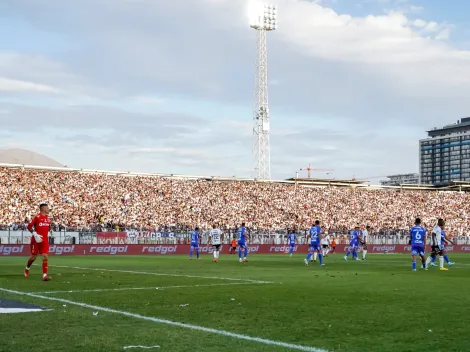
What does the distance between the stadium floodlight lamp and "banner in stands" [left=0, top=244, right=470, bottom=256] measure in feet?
103

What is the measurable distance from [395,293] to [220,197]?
56.8 m

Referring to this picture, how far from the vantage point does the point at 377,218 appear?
7644cm

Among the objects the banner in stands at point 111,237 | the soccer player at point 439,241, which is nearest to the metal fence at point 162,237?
the banner in stands at point 111,237

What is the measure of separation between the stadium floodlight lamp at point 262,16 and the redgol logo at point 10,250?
144 feet

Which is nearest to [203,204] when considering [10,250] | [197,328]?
[10,250]

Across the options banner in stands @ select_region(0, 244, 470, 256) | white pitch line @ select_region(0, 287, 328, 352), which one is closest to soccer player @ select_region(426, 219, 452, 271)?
white pitch line @ select_region(0, 287, 328, 352)

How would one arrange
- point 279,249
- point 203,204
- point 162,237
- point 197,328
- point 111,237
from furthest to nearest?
point 203,204
point 279,249
point 162,237
point 111,237
point 197,328

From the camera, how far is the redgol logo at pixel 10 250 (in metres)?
44.6

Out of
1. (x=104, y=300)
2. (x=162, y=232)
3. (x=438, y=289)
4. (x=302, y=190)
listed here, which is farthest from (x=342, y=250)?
(x=104, y=300)

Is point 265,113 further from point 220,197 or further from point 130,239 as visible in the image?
point 130,239

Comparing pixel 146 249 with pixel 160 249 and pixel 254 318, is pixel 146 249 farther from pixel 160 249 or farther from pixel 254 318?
pixel 254 318

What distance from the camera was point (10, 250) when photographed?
148 feet

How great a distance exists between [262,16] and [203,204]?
2420 centimetres

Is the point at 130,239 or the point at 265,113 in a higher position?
the point at 265,113
